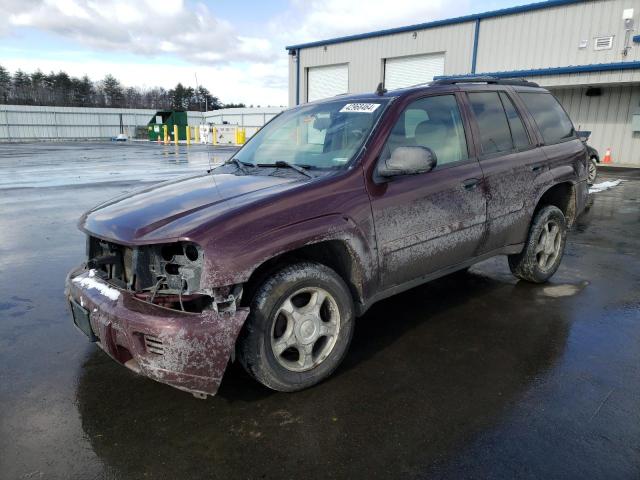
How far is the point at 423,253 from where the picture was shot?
3443mm

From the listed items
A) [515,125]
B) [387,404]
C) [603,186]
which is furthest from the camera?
[603,186]

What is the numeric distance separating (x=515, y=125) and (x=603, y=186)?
33.8 ft

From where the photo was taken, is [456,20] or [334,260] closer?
[334,260]

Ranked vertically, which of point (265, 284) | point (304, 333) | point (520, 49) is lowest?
point (304, 333)

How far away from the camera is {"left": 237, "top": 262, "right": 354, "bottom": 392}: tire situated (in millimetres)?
2662

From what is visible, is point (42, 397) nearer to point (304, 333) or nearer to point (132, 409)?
point (132, 409)

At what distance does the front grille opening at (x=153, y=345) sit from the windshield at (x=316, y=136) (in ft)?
5.15

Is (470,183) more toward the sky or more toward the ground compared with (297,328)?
more toward the sky

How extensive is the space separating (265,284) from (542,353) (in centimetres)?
214

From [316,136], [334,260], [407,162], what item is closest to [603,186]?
[316,136]

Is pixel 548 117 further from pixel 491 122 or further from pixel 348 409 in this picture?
pixel 348 409

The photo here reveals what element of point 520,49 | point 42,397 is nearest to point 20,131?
point 520,49

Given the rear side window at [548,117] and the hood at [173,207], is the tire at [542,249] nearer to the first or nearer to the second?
the rear side window at [548,117]

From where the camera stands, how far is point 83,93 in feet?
273
